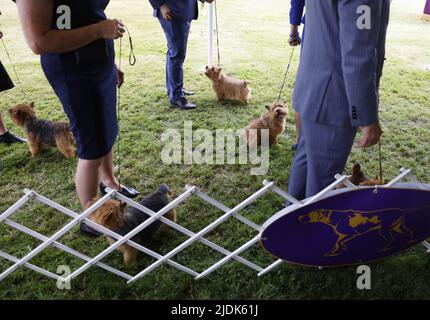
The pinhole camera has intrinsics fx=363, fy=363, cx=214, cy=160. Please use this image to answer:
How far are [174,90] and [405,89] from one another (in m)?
3.51

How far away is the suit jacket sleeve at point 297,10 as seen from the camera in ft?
11.6

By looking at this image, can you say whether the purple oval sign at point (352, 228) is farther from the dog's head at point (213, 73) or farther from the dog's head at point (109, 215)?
the dog's head at point (213, 73)

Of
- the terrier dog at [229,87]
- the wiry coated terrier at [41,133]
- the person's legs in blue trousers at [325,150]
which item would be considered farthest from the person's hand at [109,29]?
the terrier dog at [229,87]

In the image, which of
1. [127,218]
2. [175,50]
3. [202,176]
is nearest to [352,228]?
[127,218]

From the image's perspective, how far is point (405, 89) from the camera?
5.53 metres

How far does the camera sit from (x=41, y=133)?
12.1 ft

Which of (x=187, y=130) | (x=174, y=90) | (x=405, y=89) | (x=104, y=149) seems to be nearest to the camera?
(x=104, y=149)

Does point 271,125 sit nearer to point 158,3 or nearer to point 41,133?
point 158,3

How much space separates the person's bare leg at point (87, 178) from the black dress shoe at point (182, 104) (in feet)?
8.81

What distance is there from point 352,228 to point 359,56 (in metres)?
0.90

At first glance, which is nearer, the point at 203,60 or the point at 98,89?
the point at 98,89

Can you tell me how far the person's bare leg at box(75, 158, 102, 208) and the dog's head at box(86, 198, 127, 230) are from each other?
24cm
